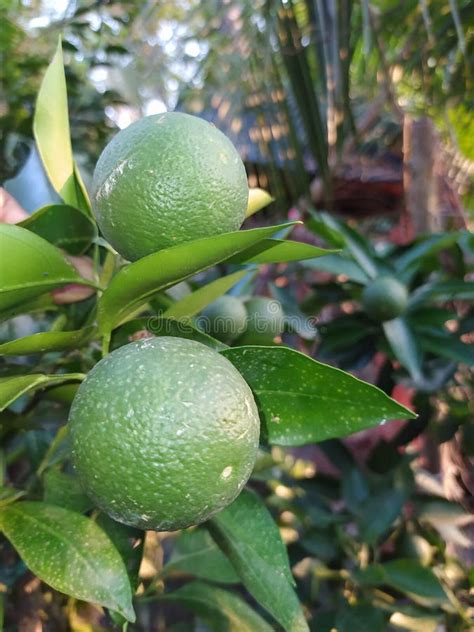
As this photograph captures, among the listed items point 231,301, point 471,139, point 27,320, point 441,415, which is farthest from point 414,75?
point 27,320

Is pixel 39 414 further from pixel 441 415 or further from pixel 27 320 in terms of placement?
pixel 441 415

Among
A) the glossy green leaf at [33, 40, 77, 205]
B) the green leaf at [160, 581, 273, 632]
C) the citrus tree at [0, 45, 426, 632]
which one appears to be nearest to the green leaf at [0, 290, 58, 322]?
the citrus tree at [0, 45, 426, 632]

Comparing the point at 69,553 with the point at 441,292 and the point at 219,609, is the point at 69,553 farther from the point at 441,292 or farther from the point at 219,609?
the point at 441,292

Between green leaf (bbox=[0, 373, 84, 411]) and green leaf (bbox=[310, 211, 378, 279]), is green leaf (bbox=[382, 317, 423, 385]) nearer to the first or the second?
green leaf (bbox=[310, 211, 378, 279])

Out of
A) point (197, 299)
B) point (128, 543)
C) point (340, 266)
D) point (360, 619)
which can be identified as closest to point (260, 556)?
point (128, 543)

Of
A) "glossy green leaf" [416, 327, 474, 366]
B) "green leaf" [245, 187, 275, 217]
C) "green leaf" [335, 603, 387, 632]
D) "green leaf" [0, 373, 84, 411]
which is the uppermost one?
"green leaf" [245, 187, 275, 217]

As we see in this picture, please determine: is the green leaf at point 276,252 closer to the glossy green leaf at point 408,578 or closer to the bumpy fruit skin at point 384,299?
the bumpy fruit skin at point 384,299
